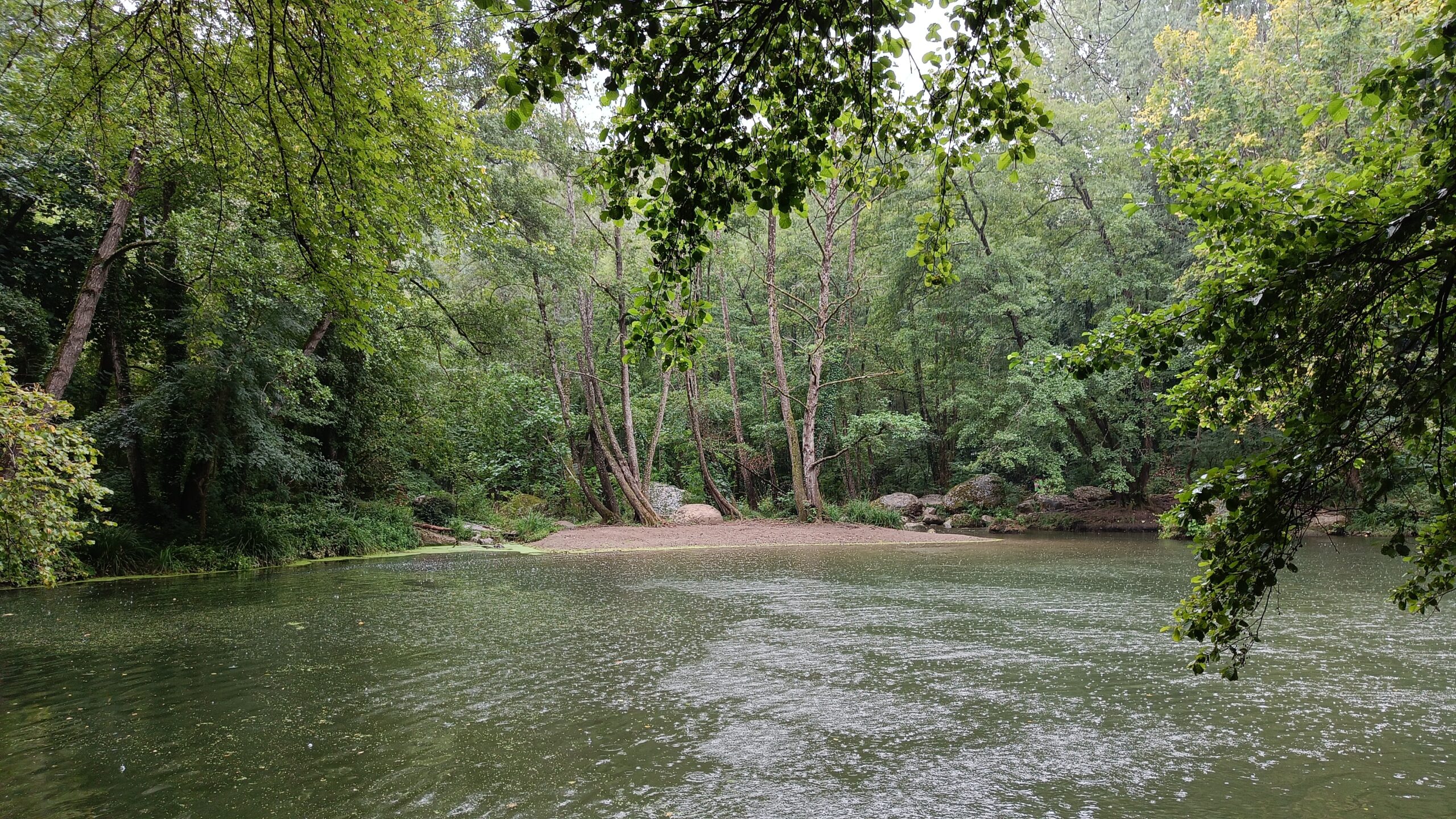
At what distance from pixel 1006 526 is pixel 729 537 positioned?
945 centimetres

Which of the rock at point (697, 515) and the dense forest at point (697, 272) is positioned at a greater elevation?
the dense forest at point (697, 272)

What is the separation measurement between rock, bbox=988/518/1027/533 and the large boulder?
9.03 feet

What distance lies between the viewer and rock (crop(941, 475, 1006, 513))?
24.6m

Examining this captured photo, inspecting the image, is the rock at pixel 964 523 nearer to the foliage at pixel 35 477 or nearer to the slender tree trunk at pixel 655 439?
the slender tree trunk at pixel 655 439

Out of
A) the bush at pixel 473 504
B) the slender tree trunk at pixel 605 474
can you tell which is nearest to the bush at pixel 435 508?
the bush at pixel 473 504

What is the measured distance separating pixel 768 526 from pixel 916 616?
39.9ft

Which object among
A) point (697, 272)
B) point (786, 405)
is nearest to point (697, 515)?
point (786, 405)

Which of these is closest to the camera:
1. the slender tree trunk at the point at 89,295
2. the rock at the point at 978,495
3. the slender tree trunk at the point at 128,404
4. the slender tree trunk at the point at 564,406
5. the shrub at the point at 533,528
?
the slender tree trunk at the point at 89,295

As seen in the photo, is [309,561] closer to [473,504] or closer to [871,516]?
[473,504]

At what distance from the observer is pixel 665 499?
23422mm

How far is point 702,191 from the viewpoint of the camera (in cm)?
242

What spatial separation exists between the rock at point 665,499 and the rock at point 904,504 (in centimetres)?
685

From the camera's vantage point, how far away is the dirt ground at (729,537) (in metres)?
17.4

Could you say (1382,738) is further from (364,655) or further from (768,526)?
(768,526)
